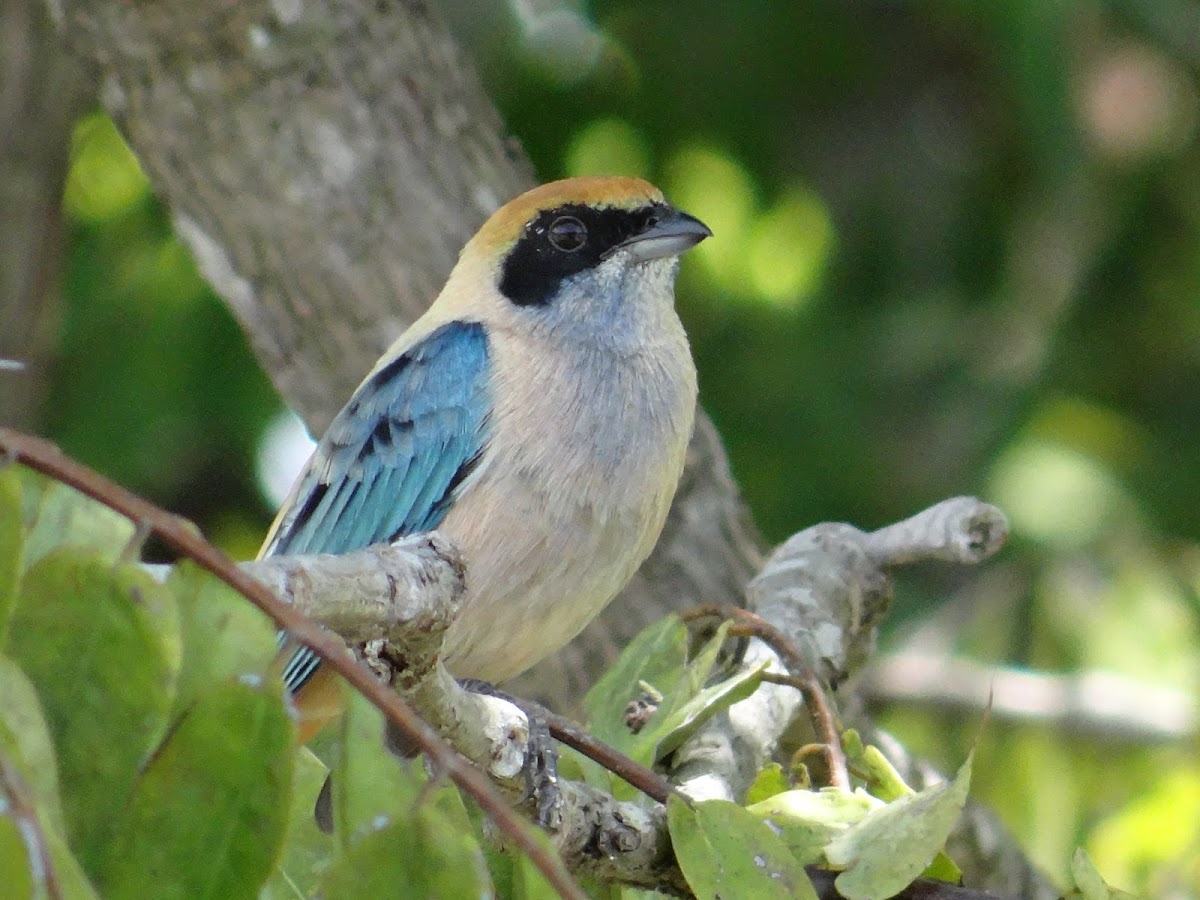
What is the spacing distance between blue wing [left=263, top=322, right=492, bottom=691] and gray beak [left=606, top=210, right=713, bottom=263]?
17.9 inches

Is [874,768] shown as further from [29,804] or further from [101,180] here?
[101,180]

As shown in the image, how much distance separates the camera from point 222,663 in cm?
150

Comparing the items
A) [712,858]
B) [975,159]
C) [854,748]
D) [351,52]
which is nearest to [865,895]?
[712,858]

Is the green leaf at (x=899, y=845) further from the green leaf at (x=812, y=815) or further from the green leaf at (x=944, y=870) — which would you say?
the green leaf at (x=944, y=870)

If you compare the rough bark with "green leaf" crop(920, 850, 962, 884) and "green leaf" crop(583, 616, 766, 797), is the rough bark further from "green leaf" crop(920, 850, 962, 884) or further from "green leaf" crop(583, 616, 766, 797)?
"green leaf" crop(920, 850, 962, 884)

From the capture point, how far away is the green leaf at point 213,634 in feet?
4.90

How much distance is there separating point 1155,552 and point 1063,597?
40cm

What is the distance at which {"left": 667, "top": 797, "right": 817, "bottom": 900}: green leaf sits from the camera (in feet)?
7.30

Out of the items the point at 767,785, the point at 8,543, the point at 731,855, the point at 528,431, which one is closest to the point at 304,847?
the point at 731,855

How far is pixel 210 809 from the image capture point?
147cm

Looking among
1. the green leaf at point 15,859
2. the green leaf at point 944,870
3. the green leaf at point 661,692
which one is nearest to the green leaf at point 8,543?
the green leaf at point 15,859

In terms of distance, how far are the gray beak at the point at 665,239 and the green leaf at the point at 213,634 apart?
2509 millimetres

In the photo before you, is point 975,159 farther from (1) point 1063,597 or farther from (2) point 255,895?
(2) point 255,895

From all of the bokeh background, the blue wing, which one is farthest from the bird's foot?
the bokeh background
